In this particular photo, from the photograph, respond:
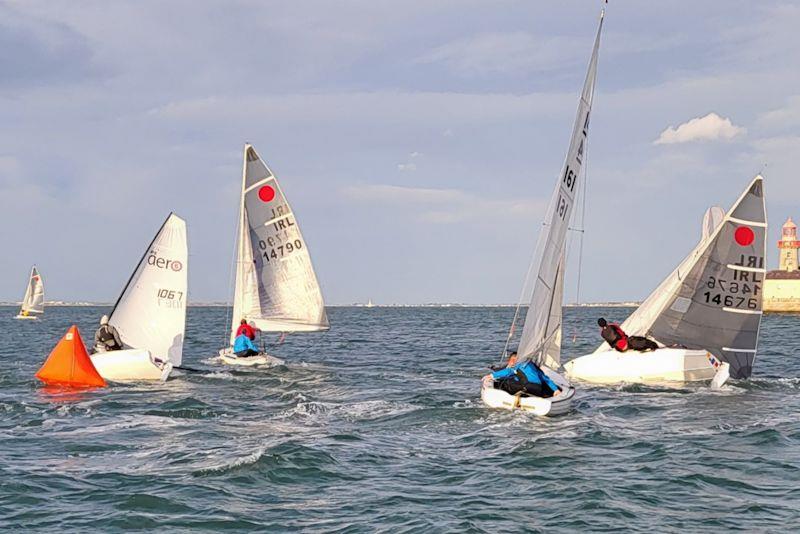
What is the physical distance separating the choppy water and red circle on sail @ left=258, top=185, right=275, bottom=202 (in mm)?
10608

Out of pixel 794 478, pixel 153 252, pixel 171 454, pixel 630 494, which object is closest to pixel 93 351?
pixel 153 252

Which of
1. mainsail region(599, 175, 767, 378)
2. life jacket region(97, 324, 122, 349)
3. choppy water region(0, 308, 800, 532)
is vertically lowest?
choppy water region(0, 308, 800, 532)

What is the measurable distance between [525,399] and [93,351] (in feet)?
51.0

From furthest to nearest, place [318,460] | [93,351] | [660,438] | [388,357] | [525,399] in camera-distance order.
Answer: [388,357]
[93,351]
[525,399]
[660,438]
[318,460]

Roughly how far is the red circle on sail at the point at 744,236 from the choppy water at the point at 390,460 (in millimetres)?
5334

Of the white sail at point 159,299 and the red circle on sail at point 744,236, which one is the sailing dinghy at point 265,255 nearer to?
the white sail at point 159,299

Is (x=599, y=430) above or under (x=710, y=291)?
under

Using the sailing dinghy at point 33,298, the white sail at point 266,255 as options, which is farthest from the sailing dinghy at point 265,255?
the sailing dinghy at point 33,298

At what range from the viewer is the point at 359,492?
1299 cm

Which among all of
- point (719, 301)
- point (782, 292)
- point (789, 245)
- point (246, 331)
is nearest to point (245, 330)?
point (246, 331)

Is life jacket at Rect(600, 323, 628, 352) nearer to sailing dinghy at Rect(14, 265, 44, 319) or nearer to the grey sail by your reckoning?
the grey sail

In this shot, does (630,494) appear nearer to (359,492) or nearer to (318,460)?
(359,492)

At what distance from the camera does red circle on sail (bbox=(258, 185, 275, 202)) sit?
34.1 meters

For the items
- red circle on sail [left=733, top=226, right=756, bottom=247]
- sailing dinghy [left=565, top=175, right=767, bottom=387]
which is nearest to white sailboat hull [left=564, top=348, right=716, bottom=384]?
sailing dinghy [left=565, top=175, right=767, bottom=387]
